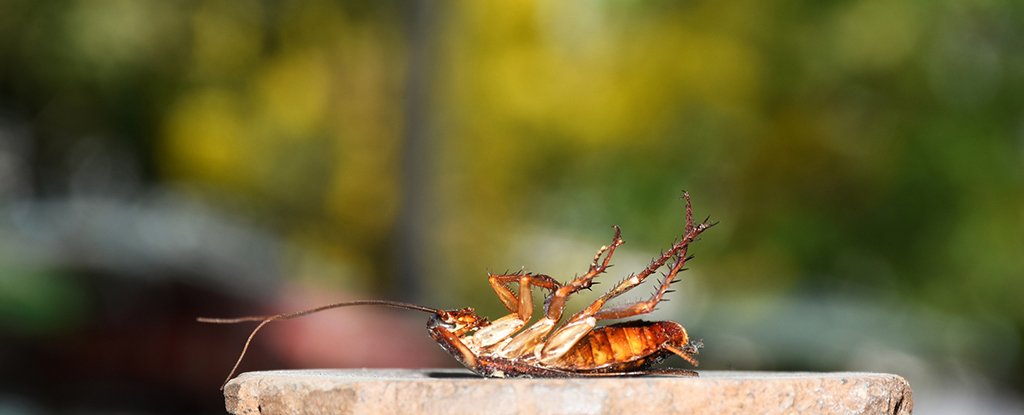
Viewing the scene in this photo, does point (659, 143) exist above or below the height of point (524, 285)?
above

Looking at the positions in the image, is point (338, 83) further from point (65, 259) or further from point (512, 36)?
point (65, 259)

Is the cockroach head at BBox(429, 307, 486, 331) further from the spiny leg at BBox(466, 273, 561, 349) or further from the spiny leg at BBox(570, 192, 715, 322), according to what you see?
the spiny leg at BBox(570, 192, 715, 322)

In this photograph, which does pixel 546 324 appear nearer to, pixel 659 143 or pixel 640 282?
pixel 640 282

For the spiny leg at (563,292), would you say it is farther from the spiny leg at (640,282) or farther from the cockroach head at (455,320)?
the cockroach head at (455,320)

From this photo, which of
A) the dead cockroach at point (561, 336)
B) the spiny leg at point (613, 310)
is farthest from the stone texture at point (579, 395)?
the spiny leg at point (613, 310)

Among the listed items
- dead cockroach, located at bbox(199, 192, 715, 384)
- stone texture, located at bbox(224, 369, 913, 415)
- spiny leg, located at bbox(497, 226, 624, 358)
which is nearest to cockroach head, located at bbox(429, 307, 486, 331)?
dead cockroach, located at bbox(199, 192, 715, 384)

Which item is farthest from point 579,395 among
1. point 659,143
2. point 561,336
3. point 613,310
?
point 659,143

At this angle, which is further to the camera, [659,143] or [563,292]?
[659,143]
